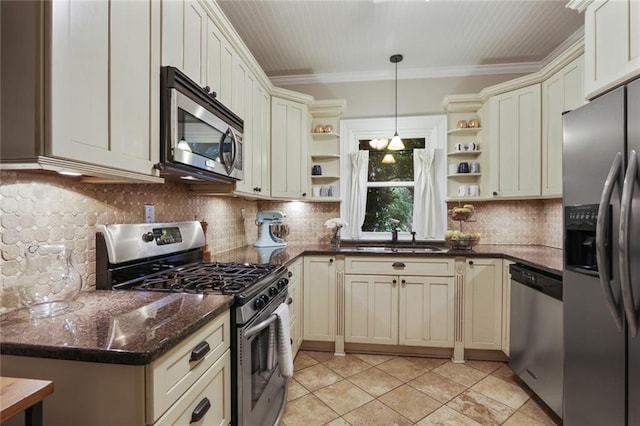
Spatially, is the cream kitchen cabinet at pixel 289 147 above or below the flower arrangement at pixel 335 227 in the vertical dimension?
above

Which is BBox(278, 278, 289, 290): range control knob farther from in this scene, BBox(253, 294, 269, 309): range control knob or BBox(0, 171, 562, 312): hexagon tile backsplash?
BBox(0, 171, 562, 312): hexagon tile backsplash

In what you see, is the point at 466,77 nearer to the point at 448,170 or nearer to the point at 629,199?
the point at 448,170

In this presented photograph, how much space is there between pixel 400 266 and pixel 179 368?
216cm

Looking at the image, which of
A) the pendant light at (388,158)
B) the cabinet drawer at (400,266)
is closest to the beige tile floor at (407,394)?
the cabinet drawer at (400,266)

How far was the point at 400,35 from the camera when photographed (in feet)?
9.09

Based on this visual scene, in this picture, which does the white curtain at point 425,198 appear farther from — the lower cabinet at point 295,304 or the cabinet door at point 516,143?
the lower cabinet at point 295,304

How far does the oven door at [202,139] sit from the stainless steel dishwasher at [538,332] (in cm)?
214

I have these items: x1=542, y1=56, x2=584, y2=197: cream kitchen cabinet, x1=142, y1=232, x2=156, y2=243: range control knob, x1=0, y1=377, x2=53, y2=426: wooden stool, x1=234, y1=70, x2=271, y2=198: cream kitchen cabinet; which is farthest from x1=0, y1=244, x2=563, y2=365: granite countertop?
x1=542, y1=56, x2=584, y2=197: cream kitchen cabinet

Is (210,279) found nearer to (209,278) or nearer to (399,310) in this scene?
(209,278)

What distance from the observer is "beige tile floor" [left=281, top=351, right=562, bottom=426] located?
196 centimetres

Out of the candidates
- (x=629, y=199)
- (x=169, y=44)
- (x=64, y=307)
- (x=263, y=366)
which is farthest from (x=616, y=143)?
(x=64, y=307)

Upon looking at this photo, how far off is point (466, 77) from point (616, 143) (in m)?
2.40

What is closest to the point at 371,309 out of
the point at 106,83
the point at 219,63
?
the point at 219,63

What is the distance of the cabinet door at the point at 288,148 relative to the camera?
3.07 meters
